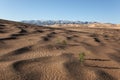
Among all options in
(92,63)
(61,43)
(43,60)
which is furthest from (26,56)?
(61,43)

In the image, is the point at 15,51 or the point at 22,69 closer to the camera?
the point at 22,69

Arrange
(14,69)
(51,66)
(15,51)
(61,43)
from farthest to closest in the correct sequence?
(61,43)
(15,51)
(51,66)
(14,69)

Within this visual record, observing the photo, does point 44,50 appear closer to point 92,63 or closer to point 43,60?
point 43,60

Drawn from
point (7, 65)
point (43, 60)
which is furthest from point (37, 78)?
point (43, 60)

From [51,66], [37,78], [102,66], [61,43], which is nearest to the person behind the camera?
[37,78]

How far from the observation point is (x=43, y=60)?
5152 mm

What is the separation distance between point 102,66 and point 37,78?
1627 mm

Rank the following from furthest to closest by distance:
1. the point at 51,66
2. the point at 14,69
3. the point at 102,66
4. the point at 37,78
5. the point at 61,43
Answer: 1. the point at 61,43
2. the point at 102,66
3. the point at 51,66
4. the point at 14,69
5. the point at 37,78

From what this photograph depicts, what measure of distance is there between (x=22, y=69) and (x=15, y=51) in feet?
4.94

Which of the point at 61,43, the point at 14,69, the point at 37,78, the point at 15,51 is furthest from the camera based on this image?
the point at 61,43

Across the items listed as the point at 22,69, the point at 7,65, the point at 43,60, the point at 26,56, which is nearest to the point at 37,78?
the point at 22,69

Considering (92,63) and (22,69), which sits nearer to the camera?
(22,69)

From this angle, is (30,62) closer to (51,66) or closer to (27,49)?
(51,66)

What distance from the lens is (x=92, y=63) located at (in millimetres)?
5258
